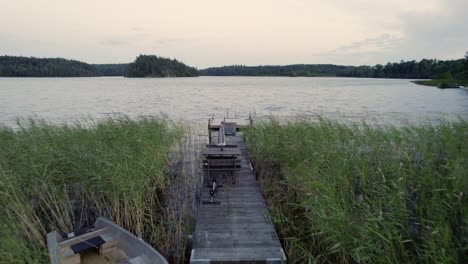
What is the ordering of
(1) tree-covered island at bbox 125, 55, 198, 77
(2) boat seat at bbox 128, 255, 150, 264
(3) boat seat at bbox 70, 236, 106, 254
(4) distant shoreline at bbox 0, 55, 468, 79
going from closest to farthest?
1. (2) boat seat at bbox 128, 255, 150, 264
2. (3) boat seat at bbox 70, 236, 106, 254
3. (4) distant shoreline at bbox 0, 55, 468, 79
4. (1) tree-covered island at bbox 125, 55, 198, 77

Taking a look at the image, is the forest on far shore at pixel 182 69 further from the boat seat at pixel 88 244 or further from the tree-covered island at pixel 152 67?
the boat seat at pixel 88 244

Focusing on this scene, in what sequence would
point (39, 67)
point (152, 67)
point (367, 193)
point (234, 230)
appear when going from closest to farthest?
point (234, 230) → point (367, 193) → point (39, 67) → point (152, 67)

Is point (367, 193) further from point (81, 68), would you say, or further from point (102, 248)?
point (81, 68)

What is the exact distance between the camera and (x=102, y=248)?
4.18m

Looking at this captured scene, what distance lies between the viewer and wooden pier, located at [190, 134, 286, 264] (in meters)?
3.87

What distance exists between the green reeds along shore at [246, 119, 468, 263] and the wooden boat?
2.07 m

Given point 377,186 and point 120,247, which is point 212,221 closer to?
point 120,247

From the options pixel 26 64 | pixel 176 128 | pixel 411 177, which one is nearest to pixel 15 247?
pixel 411 177

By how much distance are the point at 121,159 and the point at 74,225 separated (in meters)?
1.33

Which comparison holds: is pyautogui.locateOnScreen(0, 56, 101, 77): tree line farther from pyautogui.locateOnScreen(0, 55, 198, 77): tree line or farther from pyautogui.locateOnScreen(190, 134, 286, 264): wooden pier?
pyautogui.locateOnScreen(190, 134, 286, 264): wooden pier

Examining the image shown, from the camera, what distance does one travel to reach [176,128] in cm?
1069

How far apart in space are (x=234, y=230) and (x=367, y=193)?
2.17 m

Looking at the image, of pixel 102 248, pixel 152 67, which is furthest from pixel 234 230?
pixel 152 67

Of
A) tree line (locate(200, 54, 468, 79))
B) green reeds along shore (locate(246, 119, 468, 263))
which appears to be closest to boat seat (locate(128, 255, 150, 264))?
green reeds along shore (locate(246, 119, 468, 263))
